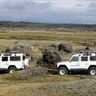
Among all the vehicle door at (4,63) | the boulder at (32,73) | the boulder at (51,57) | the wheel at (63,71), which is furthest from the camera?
the boulder at (51,57)

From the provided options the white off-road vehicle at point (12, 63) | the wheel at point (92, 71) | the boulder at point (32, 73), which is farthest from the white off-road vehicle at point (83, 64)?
the white off-road vehicle at point (12, 63)

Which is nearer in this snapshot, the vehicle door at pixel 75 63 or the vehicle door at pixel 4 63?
the vehicle door at pixel 75 63

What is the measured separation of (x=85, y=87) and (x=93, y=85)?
53 centimetres

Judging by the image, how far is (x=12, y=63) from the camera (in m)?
27.3

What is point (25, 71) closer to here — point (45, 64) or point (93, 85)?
point (45, 64)

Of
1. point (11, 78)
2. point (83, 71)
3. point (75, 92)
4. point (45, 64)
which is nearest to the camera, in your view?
point (75, 92)

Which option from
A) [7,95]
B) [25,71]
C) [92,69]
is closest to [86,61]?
[92,69]

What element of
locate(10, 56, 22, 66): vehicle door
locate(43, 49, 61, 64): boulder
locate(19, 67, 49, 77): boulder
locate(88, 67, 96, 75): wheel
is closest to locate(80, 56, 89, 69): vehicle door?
locate(88, 67, 96, 75): wheel

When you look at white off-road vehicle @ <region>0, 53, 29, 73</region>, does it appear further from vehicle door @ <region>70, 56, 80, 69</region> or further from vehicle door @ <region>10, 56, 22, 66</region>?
vehicle door @ <region>70, 56, 80, 69</region>

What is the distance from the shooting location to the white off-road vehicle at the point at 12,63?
2720 cm

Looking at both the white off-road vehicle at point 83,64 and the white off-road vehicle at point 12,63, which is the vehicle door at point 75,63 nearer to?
the white off-road vehicle at point 83,64

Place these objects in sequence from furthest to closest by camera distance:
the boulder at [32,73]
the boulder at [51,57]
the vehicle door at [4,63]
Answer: the boulder at [51,57] → the vehicle door at [4,63] → the boulder at [32,73]

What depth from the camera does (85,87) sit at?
16.0m

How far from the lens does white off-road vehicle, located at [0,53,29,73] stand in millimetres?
27203
